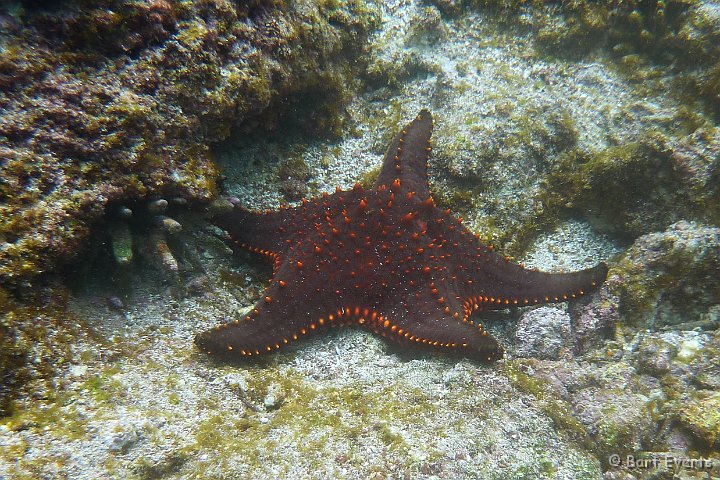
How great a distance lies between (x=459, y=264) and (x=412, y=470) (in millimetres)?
2268

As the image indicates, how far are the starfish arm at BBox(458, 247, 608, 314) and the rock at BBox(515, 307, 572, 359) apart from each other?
0.71ft

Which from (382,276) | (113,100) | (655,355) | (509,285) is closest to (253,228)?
(382,276)

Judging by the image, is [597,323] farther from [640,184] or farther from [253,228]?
[253,228]

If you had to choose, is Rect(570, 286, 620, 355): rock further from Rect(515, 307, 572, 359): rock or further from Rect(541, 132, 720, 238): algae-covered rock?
Rect(541, 132, 720, 238): algae-covered rock

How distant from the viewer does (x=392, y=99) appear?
6.48 meters

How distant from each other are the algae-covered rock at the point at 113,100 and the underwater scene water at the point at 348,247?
0.02 metres

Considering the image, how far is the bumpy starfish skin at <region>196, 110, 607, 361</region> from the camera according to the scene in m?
4.22

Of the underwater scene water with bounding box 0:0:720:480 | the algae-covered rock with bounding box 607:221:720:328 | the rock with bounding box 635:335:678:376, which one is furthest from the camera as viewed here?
the algae-covered rock with bounding box 607:221:720:328

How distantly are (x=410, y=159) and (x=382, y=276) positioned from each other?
5.79 ft

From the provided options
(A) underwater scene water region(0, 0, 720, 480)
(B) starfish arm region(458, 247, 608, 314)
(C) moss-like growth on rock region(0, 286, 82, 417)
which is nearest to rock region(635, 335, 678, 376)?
(A) underwater scene water region(0, 0, 720, 480)

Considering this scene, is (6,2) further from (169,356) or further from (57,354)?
(169,356)

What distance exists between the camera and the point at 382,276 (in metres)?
4.48

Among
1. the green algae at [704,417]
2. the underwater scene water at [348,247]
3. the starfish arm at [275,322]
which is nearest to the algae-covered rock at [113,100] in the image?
the underwater scene water at [348,247]

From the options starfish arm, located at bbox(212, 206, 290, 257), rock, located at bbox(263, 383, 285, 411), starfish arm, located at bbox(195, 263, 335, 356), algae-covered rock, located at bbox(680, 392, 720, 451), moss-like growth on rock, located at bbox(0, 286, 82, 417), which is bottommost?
moss-like growth on rock, located at bbox(0, 286, 82, 417)
